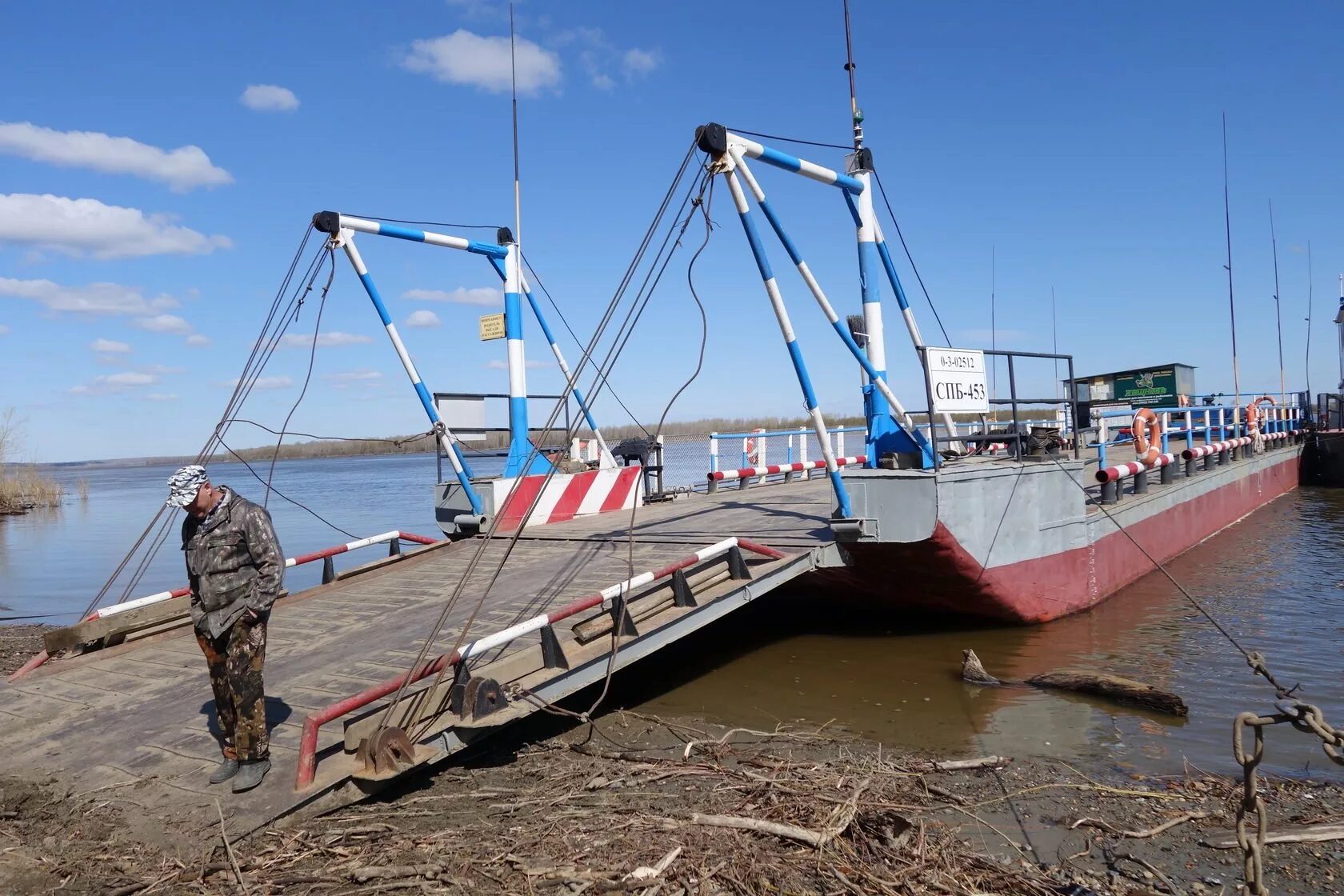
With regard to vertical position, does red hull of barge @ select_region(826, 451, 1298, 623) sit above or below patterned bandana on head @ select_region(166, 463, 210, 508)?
below

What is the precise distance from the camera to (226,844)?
392cm

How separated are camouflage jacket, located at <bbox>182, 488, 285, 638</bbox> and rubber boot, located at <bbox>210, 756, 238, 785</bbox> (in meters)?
0.69

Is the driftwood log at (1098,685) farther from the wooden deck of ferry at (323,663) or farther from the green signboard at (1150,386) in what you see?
the green signboard at (1150,386)

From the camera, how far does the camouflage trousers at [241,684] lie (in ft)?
14.8

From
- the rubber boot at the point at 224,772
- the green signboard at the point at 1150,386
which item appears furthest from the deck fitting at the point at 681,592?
the green signboard at the point at 1150,386

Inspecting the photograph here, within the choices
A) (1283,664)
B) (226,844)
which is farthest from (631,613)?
(1283,664)

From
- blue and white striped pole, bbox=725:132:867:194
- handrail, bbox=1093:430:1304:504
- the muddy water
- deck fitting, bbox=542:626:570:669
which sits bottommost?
the muddy water

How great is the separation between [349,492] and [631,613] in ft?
128

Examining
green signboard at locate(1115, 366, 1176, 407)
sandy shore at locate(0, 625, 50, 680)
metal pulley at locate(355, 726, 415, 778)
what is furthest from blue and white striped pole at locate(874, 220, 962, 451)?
green signboard at locate(1115, 366, 1176, 407)

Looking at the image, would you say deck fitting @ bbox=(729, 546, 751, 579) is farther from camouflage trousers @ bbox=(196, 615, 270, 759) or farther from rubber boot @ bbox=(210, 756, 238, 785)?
rubber boot @ bbox=(210, 756, 238, 785)

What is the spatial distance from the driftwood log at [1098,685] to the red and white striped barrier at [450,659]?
225 centimetres

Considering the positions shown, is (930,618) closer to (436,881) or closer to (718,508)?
(718,508)

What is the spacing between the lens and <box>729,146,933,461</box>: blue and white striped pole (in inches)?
294

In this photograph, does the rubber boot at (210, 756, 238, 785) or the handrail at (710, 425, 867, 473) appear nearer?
the rubber boot at (210, 756, 238, 785)
